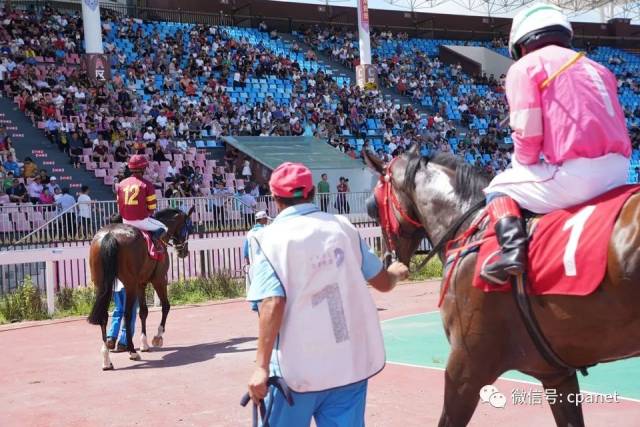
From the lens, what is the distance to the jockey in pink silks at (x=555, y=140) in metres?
3.41

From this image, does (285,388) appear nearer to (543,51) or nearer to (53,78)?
(543,51)

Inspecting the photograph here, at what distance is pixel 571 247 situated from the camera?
10.8 feet

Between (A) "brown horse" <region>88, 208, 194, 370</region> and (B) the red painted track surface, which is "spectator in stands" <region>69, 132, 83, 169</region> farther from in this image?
(A) "brown horse" <region>88, 208, 194, 370</region>

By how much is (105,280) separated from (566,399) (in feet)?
19.3

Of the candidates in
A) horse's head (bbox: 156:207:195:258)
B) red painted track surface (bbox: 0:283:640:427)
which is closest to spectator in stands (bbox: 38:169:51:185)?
red painted track surface (bbox: 0:283:640:427)

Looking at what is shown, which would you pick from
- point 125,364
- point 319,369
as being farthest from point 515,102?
point 125,364

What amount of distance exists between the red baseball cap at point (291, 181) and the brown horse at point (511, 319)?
1.03 meters

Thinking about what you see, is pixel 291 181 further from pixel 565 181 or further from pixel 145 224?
pixel 145 224

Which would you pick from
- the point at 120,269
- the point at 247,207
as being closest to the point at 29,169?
the point at 247,207

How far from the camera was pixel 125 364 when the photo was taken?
824cm

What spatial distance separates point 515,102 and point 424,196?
1090mm

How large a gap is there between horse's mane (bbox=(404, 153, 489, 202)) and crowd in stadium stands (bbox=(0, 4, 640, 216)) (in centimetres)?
1537

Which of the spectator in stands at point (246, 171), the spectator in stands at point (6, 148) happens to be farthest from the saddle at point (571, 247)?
the spectator in stands at point (246, 171)

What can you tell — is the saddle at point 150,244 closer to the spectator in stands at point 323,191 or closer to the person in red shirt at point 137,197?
the person in red shirt at point 137,197
